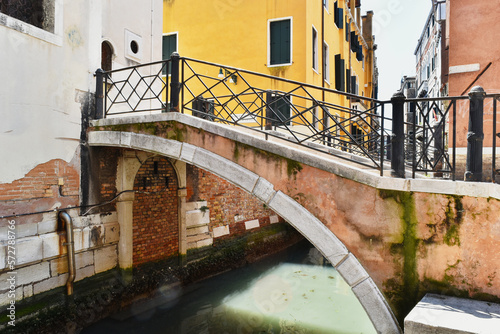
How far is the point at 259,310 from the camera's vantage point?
271 inches

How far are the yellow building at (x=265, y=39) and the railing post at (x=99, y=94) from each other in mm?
4802

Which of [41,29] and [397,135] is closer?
[397,135]

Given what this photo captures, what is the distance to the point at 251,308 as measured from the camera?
22.9ft

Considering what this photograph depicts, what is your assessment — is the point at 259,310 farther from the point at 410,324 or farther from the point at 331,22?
the point at 331,22

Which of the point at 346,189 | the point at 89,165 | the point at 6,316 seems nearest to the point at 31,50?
the point at 89,165

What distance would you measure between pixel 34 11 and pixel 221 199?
5522 mm

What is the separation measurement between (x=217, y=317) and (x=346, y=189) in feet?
13.7

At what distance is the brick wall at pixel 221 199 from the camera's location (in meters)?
8.38

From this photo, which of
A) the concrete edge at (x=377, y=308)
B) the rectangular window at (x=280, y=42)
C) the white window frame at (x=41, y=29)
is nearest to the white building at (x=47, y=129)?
the white window frame at (x=41, y=29)

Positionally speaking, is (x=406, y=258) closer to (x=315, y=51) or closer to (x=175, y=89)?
(x=175, y=89)

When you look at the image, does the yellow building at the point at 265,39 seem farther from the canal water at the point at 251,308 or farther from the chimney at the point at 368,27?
the chimney at the point at 368,27

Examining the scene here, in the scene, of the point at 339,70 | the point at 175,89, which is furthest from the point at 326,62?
the point at 175,89

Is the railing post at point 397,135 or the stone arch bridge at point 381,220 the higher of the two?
the railing post at point 397,135

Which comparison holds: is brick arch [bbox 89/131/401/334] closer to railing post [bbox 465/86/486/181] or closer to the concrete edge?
the concrete edge
